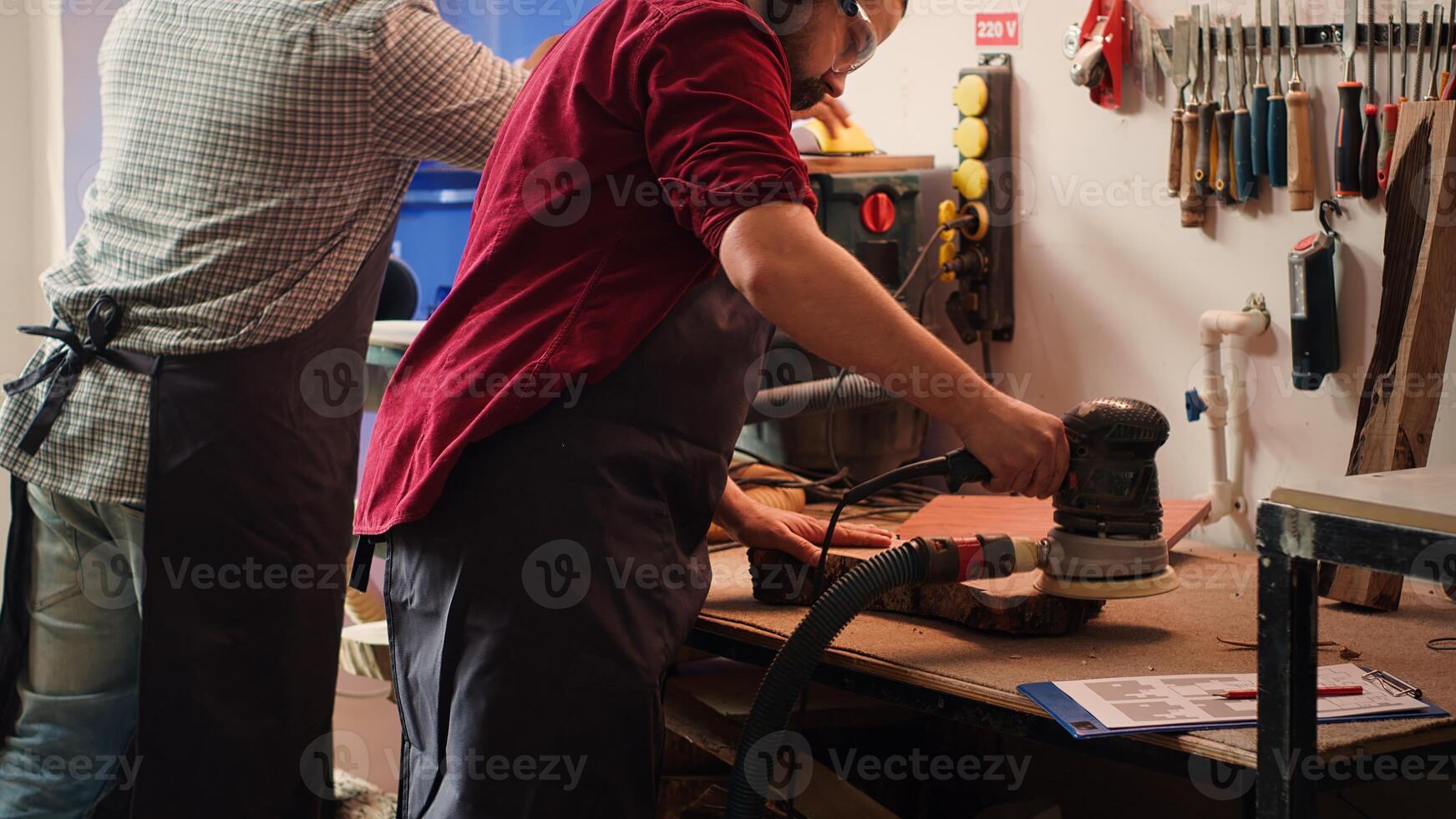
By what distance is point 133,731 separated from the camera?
77.8 inches

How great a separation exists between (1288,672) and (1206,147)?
114cm

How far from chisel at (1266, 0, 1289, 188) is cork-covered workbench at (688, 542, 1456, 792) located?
611 mm

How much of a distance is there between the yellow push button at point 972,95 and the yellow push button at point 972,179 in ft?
0.29

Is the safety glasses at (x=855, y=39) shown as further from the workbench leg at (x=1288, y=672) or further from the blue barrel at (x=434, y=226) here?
the blue barrel at (x=434, y=226)

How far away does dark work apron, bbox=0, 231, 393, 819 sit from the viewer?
180 cm

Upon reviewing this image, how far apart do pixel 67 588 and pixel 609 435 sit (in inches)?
43.6

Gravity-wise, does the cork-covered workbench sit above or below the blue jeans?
above

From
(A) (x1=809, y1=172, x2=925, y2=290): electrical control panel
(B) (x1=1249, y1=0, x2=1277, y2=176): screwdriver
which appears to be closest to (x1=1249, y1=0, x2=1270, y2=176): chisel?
(B) (x1=1249, y1=0, x2=1277, y2=176): screwdriver

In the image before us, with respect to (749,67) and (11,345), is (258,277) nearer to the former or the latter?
(749,67)

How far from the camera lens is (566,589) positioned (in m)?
1.28

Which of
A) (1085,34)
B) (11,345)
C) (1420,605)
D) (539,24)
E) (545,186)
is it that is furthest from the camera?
(539,24)

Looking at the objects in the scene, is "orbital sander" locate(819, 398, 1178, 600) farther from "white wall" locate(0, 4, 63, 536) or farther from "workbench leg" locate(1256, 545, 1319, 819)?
"white wall" locate(0, 4, 63, 536)

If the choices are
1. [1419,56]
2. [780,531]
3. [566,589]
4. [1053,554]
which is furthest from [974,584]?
[1419,56]

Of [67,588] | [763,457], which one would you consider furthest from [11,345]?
[763,457]
